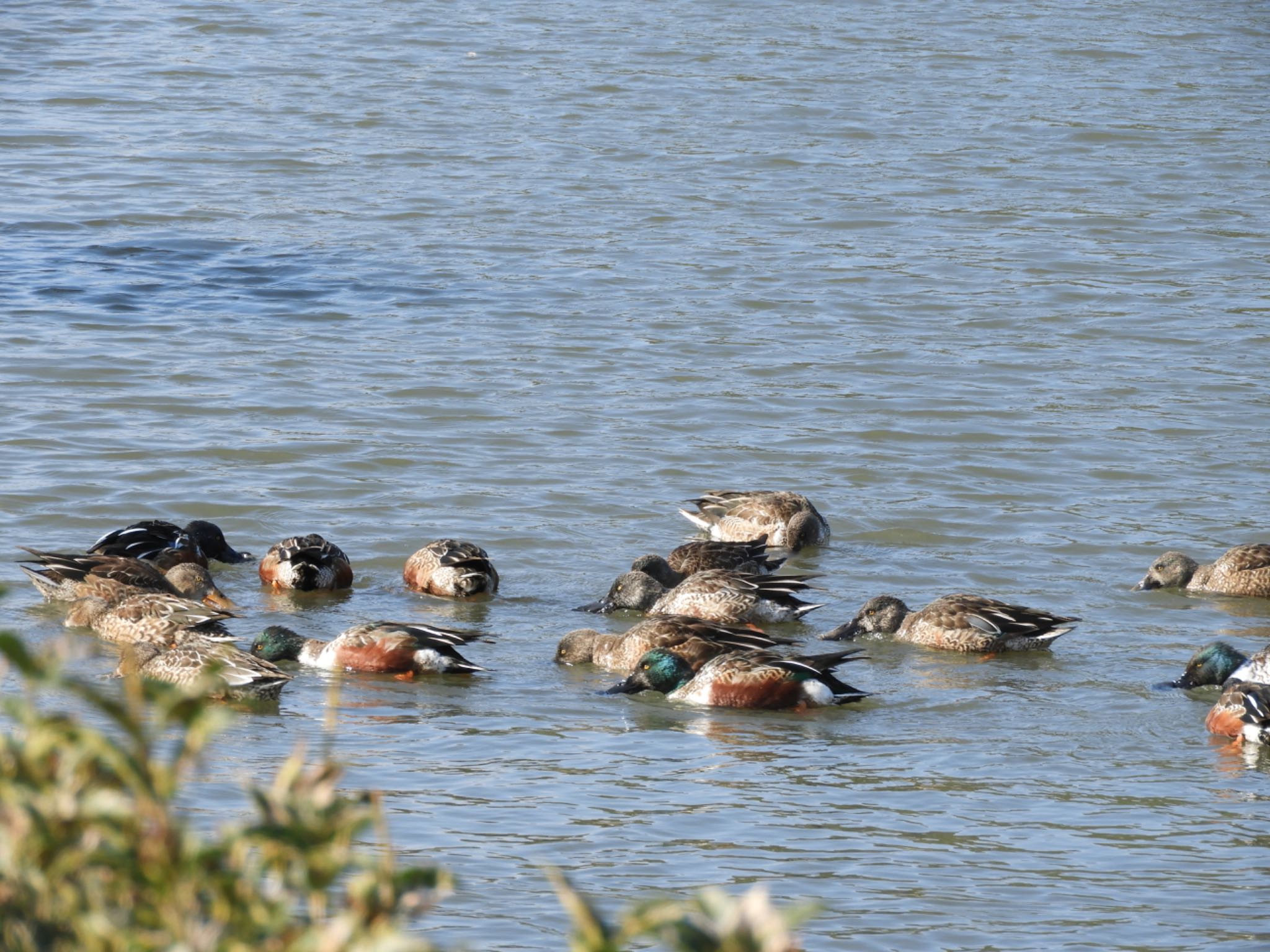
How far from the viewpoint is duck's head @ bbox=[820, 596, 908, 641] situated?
32.3 feet

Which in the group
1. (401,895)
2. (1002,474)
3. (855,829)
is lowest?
(1002,474)

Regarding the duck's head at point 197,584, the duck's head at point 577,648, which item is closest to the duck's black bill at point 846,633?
the duck's head at point 577,648

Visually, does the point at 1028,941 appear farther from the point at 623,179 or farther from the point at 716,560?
the point at 623,179

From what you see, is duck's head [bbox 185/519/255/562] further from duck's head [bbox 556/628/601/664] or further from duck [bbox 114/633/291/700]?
duck's head [bbox 556/628/601/664]

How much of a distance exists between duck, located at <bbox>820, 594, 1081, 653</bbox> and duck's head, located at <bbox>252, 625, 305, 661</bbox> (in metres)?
2.74

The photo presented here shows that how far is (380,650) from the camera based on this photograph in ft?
29.6

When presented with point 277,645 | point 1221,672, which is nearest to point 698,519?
point 277,645

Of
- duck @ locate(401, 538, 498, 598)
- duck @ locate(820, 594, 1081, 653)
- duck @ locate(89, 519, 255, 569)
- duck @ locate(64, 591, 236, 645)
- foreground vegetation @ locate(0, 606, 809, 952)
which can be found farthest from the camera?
duck @ locate(89, 519, 255, 569)

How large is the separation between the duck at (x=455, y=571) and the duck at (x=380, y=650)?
3.81 feet

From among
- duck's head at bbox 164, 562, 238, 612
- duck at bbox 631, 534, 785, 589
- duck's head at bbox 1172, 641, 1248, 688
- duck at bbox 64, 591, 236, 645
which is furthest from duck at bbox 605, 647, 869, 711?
duck's head at bbox 164, 562, 238, 612

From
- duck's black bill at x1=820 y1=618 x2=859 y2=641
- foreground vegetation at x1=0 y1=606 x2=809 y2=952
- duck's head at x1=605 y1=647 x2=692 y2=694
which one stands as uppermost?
foreground vegetation at x1=0 y1=606 x2=809 y2=952

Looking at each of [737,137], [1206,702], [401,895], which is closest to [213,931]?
[401,895]

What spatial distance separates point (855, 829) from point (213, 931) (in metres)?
5.04

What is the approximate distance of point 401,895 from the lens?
2062mm
